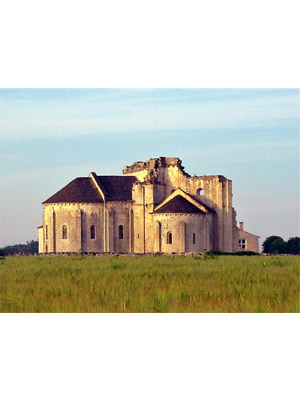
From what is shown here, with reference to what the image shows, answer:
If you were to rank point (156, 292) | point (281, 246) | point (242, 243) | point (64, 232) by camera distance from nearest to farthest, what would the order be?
point (156, 292)
point (64, 232)
point (281, 246)
point (242, 243)

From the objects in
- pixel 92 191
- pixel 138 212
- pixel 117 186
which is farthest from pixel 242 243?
pixel 92 191

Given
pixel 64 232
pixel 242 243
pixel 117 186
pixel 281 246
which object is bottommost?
pixel 281 246

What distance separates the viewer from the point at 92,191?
6041cm

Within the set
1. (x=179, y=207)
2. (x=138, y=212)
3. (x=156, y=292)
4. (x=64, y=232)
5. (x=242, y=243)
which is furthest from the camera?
(x=242, y=243)

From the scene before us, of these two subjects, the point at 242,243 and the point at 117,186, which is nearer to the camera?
the point at 117,186

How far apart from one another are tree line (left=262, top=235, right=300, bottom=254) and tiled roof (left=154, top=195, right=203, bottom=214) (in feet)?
28.6

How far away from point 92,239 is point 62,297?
133 feet

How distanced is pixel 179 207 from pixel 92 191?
8.79 meters

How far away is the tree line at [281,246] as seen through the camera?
60056 mm

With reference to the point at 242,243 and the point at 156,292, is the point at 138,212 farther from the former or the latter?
the point at 156,292

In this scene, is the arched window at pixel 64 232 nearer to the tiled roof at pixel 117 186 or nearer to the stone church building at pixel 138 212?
the stone church building at pixel 138 212

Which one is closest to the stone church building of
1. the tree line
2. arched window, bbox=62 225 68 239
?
arched window, bbox=62 225 68 239

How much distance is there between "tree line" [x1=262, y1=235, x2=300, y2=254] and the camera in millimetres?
60056
